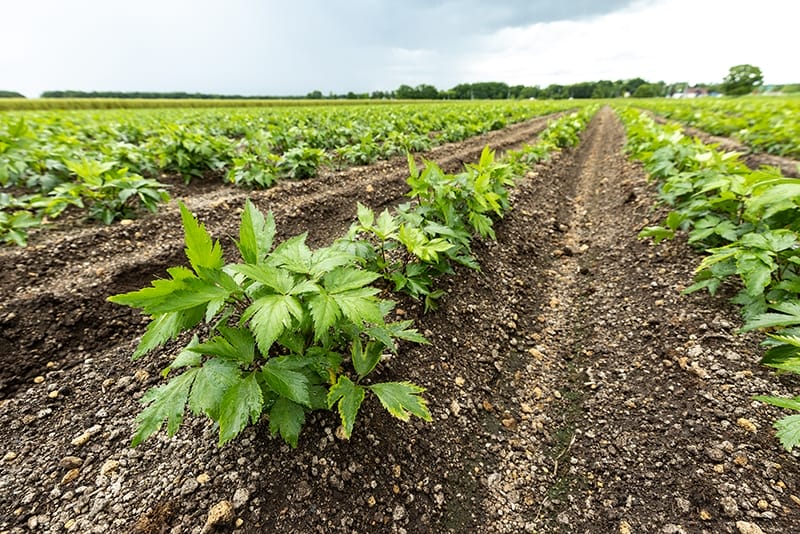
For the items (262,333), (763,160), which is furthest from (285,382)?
(763,160)

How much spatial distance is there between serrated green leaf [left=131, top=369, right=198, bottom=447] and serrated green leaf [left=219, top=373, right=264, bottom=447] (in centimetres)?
15

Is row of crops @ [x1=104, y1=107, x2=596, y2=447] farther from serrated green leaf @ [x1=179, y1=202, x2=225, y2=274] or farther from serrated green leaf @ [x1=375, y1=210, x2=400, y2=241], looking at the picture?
serrated green leaf @ [x1=375, y1=210, x2=400, y2=241]

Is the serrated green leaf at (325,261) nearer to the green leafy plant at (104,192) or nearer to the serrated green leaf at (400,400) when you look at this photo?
the serrated green leaf at (400,400)

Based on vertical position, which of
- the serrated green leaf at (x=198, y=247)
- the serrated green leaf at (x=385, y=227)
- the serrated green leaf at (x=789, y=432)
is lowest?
the serrated green leaf at (x=789, y=432)

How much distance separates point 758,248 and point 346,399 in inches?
112

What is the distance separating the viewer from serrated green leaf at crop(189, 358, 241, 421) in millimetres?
1349

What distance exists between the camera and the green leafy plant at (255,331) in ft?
4.29

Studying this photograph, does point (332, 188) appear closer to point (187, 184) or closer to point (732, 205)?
point (187, 184)

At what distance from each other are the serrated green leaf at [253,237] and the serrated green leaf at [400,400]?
0.80 m

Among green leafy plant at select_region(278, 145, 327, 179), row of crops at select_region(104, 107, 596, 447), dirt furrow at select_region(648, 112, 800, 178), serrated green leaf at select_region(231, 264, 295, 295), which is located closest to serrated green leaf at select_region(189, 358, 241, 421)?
row of crops at select_region(104, 107, 596, 447)

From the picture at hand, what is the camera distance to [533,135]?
14375 millimetres

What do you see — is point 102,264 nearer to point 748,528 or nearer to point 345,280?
point 345,280

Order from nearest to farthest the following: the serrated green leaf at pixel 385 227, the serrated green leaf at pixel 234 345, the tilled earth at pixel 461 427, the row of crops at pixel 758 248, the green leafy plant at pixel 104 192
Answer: the serrated green leaf at pixel 234 345
the tilled earth at pixel 461 427
the row of crops at pixel 758 248
the serrated green leaf at pixel 385 227
the green leafy plant at pixel 104 192

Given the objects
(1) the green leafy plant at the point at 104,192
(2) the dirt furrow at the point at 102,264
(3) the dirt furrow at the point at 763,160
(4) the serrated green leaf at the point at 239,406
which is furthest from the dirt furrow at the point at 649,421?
(1) the green leafy plant at the point at 104,192
